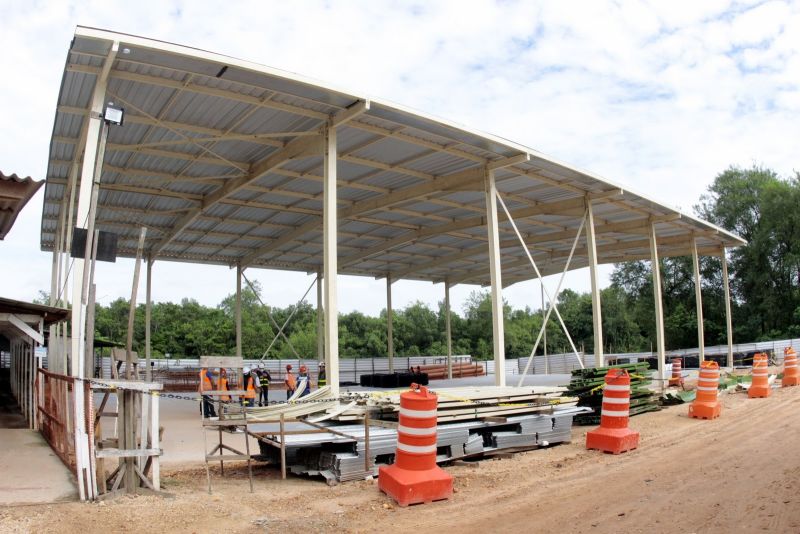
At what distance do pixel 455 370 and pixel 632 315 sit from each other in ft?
103

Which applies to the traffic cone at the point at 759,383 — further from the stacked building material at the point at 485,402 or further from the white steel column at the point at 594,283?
the stacked building material at the point at 485,402

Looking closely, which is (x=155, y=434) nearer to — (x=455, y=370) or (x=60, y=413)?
(x=60, y=413)

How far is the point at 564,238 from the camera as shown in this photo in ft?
83.9

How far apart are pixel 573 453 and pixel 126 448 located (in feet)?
24.7

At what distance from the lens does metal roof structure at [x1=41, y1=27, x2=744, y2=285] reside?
1159cm

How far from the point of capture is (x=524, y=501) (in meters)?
7.85

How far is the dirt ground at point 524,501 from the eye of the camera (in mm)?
6590

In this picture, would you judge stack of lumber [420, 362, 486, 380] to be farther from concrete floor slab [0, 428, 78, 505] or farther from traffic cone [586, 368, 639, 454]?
concrete floor slab [0, 428, 78, 505]

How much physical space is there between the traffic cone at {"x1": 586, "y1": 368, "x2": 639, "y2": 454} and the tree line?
46.9 metres

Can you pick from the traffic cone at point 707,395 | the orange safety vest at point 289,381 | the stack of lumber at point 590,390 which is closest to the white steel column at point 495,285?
the stack of lumber at point 590,390

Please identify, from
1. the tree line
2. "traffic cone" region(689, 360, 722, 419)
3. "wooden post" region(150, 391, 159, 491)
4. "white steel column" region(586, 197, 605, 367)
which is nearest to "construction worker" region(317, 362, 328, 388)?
"white steel column" region(586, 197, 605, 367)

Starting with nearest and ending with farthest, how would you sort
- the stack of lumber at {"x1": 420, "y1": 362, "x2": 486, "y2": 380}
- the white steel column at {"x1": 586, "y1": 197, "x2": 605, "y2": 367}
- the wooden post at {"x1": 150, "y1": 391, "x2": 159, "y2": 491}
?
1. the wooden post at {"x1": 150, "y1": 391, "x2": 159, "y2": 491}
2. the white steel column at {"x1": 586, "y1": 197, "x2": 605, "y2": 367}
3. the stack of lumber at {"x1": 420, "y1": 362, "x2": 486, "y2": 380}

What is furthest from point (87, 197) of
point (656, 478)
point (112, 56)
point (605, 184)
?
point (605, 184)

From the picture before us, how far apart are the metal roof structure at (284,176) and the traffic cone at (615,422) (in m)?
6.15
